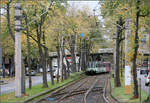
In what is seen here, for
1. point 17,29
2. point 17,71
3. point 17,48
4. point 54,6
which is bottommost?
point 17,71

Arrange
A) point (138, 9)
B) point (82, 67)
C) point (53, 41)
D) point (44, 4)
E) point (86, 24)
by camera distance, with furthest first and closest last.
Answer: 1. point (82, 67)
2. point (86, 24)
3. point (53, 41)
4. point (44, 4)
5. point (138, 9)

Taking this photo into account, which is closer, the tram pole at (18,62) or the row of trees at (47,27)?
the tram pole at (18,62)

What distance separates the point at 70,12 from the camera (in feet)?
129

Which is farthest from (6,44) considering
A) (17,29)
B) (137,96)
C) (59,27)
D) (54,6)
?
(137,96)

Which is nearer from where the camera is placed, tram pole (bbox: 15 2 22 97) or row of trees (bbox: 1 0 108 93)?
tram pole (bbox: 15 2 22 97)

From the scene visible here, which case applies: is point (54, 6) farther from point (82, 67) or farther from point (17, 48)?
point (82, 67)

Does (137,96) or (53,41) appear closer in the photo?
(137,96)

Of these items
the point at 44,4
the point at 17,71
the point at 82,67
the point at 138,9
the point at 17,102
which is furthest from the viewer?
the point at 82,67

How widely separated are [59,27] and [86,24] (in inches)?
419

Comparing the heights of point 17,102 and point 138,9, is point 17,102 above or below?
below

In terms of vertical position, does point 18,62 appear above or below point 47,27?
below

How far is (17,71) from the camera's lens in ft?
59.5

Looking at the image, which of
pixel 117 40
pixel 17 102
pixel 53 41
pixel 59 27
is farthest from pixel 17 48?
pixel 53 41

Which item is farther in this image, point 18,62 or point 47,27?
point 47,27
